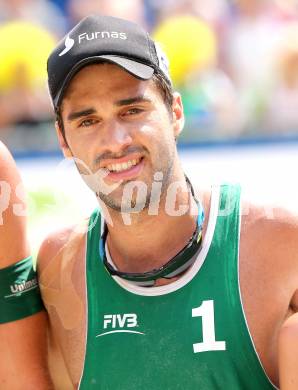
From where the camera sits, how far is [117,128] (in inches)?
91.4

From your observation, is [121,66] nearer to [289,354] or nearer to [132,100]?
[132,100]

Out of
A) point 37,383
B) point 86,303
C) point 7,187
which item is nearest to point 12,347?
point 37,383

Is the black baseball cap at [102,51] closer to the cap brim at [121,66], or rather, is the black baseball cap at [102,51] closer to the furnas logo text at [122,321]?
the cap brim at [121,66]

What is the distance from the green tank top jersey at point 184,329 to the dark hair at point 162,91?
318mm

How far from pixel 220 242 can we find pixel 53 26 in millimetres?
5439

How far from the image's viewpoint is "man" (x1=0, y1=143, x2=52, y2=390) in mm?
2592

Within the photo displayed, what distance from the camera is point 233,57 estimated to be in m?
7.11

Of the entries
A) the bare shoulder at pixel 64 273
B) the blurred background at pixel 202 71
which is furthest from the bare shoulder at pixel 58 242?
the blurred background at pixel 202 71

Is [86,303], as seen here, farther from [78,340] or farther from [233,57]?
[233,57]

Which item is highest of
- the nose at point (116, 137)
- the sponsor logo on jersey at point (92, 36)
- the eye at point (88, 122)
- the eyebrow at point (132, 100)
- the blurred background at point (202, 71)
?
the blurred background at point (202, 71)

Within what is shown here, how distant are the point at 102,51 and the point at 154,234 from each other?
0.56m

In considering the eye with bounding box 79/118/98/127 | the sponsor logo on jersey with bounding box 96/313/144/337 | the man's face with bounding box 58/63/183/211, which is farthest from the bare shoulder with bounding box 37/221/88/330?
the eye with bounding box 79/118/98/127

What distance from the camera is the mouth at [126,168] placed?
232cm

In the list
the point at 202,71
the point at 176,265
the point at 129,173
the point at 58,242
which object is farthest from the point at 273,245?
the point at 202,71
